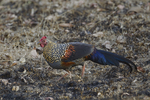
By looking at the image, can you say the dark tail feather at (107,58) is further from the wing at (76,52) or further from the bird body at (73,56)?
the wing at (76,52)

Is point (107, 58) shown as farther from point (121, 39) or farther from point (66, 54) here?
point (121, 39)

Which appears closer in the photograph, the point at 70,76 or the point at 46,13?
the point at 70,76

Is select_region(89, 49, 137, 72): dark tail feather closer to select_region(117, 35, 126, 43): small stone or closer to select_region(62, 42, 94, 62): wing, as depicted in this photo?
select_region(62, 42, 94, 62): wing

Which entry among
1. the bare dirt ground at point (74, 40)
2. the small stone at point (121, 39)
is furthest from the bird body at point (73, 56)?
the small stone at point (121, 39)

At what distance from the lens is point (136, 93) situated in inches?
167

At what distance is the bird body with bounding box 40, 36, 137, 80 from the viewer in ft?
15.2

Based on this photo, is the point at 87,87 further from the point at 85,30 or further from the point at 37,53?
the point at 85,30

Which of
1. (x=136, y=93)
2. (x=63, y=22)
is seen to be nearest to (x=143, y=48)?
(x=136, y=93)

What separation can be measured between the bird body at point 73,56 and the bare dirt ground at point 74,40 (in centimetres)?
35

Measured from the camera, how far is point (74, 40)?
6156 mm

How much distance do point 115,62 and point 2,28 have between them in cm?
340

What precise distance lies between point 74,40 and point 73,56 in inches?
61.2

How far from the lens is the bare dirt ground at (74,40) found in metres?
4.45

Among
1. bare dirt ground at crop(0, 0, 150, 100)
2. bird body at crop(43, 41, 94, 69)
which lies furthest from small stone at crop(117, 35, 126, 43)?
bird body at crop(43, 41, 94, 69)
